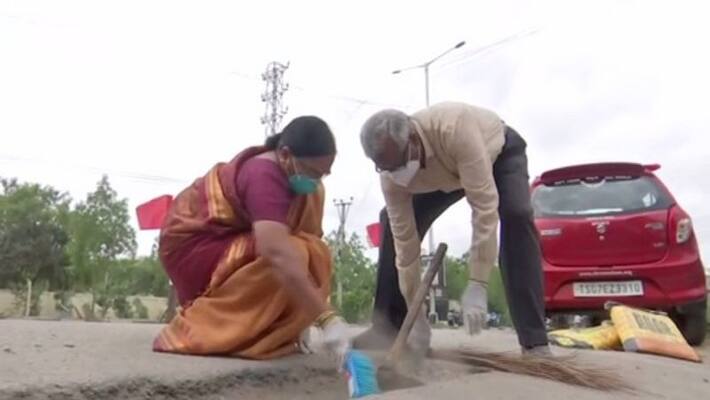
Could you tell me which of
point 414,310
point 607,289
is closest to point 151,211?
point 607,289

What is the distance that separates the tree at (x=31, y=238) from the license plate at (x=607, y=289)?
3218 centimetres

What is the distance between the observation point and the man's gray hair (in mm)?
2896

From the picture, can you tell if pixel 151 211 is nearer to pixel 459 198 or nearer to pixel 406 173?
pixel 459 198

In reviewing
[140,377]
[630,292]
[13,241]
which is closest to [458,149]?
[140,377]

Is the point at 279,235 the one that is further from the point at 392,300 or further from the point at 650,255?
the point at 650,255

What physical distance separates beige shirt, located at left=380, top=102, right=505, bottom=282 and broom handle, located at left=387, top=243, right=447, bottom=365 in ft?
0.37

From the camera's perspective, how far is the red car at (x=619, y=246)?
544cm

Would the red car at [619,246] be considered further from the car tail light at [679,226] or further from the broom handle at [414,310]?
the broom handle at [414,310]

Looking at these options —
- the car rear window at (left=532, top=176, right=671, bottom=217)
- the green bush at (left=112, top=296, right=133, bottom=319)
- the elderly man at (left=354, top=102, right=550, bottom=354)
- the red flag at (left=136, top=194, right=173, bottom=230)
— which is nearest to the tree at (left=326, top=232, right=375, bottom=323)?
the green bush at (left=112, top=296, right=133, bottom=319)

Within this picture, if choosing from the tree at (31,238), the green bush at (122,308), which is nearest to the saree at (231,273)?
the green bush at (122,308)

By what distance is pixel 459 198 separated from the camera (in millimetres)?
3588

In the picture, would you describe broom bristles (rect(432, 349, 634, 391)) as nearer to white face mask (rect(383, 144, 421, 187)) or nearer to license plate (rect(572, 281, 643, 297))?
white face mask (rect(383, 144, 421, 187))

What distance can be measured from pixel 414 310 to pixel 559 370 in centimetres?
60

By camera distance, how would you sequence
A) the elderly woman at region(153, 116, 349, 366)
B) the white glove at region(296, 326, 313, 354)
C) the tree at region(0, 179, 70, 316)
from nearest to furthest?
1. the elderly woman at region(153, 116, 349, 366)
2. the white glove at region(296, 326, 313, 354)
3. the tree at region(0, 179, 70, 316)
